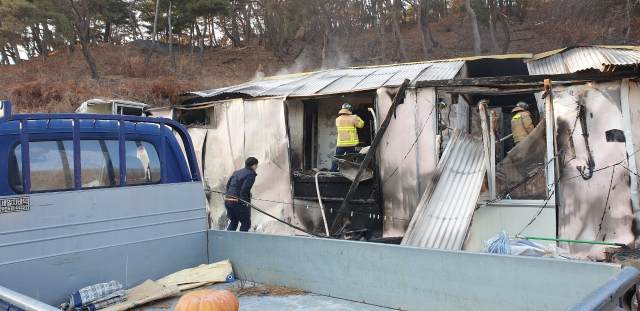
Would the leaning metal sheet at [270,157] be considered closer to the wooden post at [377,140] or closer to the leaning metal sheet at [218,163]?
the leaning metal sheet at [218,163]

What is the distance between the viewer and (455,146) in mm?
7648

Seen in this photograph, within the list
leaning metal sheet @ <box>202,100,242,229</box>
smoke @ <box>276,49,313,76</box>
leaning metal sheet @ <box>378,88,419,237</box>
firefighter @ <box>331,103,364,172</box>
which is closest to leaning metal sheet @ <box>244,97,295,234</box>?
leaning metal sheet @ <box>202,100,242,229</box>

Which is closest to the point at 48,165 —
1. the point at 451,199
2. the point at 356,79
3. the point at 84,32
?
the point at 451,199

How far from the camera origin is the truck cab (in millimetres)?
3965

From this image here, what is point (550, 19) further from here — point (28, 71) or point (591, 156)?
point (28, 71)

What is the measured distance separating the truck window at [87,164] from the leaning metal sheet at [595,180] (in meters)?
5.80

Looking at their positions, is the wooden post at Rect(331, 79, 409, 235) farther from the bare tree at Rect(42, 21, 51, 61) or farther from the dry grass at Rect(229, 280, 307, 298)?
the bare tree at Rect(42, 21, 51, 61)

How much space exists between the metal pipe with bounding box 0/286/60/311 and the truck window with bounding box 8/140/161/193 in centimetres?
160

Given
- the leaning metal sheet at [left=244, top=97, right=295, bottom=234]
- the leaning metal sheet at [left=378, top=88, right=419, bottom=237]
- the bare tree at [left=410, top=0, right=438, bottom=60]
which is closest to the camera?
the leaning metal sheet at [left=378, top=88, right=419, bottom=237]

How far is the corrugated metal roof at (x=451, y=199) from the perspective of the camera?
21.5 feet

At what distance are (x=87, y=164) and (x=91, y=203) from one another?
0.40 metres

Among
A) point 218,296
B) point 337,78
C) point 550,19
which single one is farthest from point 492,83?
point 550,19

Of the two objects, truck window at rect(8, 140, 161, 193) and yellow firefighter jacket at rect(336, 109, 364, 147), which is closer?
truck window at rect(8, 140, 161, 193)

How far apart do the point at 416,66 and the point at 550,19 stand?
2164 centimetres
